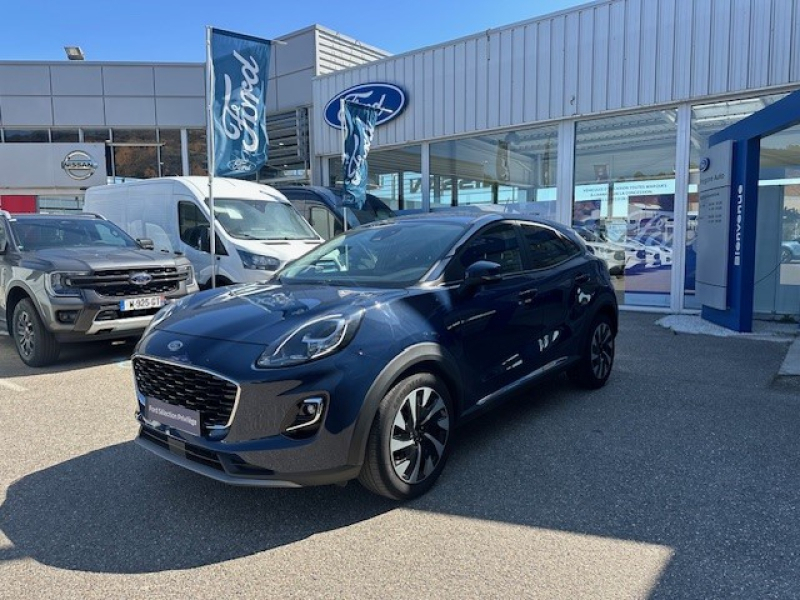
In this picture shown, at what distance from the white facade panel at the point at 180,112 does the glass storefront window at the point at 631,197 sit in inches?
543

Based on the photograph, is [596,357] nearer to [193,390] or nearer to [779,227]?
[193,390]

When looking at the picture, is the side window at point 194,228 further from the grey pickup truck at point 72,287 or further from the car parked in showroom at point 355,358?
the car parked in showroom at point 355,358

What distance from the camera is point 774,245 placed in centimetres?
971

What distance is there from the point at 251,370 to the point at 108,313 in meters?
4.24

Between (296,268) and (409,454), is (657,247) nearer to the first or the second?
(296,268)

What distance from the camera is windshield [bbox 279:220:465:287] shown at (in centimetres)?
389

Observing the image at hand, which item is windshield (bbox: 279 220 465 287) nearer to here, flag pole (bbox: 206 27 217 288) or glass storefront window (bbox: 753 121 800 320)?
flag pole (bbox: 206 27 217 288)

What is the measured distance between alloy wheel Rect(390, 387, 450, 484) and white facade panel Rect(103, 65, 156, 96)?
65.9 ft

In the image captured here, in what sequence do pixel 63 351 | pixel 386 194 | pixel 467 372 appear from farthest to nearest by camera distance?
pixel 386 194 < pixel 63 351 < pixel 467 372

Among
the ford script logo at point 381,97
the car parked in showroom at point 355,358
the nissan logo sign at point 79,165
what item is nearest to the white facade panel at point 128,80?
the nissan logo sign at point 79,165

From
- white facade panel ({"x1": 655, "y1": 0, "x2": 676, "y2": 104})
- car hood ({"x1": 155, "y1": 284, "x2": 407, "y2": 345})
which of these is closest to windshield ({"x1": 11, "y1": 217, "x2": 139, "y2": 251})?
car hood ({"x1": 155, "y1": 284, "x2": 407, "y2": 345})

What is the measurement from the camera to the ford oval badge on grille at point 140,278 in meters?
6.55

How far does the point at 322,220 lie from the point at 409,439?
959cm

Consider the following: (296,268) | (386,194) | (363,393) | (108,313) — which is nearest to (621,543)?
(363,393)
